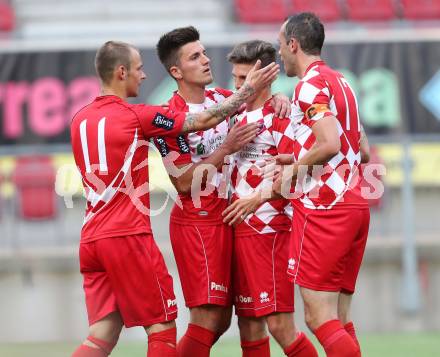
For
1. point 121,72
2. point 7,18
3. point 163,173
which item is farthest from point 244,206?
point 7,18

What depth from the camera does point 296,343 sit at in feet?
19.5

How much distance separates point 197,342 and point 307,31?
1955mm

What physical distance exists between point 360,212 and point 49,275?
614cm

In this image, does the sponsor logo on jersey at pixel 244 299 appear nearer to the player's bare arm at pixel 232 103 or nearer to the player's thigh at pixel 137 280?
the player's thigh at pixel 137 280

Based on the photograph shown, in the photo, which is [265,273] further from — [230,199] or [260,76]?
[260,76]

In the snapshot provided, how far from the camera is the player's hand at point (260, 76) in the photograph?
224 inches

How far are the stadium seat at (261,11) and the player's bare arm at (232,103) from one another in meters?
10.0

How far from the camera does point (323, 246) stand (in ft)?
17.6

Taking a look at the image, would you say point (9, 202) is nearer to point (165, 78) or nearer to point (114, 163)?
point (165, 78)

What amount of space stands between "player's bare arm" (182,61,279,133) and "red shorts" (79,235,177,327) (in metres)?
0.69

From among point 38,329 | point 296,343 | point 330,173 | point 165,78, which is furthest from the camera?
point 165,78

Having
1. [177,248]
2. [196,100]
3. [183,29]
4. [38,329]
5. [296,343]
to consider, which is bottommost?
[38,329]

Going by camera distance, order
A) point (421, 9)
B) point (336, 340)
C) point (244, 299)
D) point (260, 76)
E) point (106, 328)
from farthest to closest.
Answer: point (421, 9) → point (244, 299) → point (260, 76) → point (106, 328) → point (336, 340)

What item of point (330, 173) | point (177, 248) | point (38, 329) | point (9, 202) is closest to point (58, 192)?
point (9, 202)
